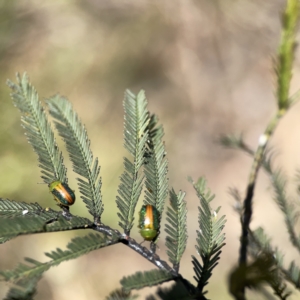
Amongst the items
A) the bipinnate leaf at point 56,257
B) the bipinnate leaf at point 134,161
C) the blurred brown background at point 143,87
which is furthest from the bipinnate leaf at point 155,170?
the blurred brown background at point 143,87

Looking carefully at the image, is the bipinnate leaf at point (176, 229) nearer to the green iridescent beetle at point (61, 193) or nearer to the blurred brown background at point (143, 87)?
the green iridescent beetle at point (61, 193)

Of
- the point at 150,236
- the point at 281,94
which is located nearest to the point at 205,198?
the point at 150,236

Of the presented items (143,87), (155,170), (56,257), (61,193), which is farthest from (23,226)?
(143,87)

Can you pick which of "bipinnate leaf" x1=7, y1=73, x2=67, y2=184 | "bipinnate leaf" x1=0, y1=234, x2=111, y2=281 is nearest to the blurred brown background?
"bipinnate leaf" x1=7, y1=73, x2=67, y2=184

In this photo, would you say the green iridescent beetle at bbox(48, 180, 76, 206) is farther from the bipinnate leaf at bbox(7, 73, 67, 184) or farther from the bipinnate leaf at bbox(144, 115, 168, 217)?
the bipinnate leaf at bbox(144, 115, 168, 217)

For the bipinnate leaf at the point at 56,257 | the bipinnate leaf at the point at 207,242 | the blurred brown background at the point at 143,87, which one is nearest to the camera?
the bipinnate leaf at the point at 56,257

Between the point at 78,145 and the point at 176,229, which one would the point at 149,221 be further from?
the point at 78,145
